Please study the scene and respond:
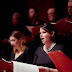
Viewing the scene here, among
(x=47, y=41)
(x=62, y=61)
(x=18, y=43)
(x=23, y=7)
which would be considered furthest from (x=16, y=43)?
(x=23, y=7)

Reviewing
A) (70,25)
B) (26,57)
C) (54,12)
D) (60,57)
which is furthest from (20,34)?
(60,57)

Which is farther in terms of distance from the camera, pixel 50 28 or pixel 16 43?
pixel 16 43

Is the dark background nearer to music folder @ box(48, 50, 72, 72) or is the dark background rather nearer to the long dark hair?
the long dark hair

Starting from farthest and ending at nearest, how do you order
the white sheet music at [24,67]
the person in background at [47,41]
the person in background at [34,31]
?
the person in background at [34,31] → the person in background at [47,41] → the white sheet music at [24,67]

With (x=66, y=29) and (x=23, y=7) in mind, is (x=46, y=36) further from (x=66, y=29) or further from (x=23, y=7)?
(x=23, y=7)

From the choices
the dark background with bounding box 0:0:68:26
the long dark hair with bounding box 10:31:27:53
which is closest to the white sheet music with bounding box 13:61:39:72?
the long dark hair with bounding box 10:31:27:53

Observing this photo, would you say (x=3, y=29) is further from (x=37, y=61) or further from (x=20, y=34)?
(x=37, y=61)

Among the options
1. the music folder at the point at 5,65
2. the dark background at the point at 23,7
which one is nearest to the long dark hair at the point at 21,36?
the dark background at the point at 23,7

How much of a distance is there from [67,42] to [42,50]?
395 millimetres

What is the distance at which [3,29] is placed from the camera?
321 cm

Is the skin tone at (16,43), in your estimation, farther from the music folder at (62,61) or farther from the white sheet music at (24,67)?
the music folder at (62,61)

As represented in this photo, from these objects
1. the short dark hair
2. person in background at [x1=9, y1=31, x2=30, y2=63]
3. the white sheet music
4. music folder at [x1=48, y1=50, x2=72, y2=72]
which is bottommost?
person in background at [x1=9, y1=31, x2=30, y2=63]

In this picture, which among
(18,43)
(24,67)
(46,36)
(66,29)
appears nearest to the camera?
(24,67)

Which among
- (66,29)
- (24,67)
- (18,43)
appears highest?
(66,29)
